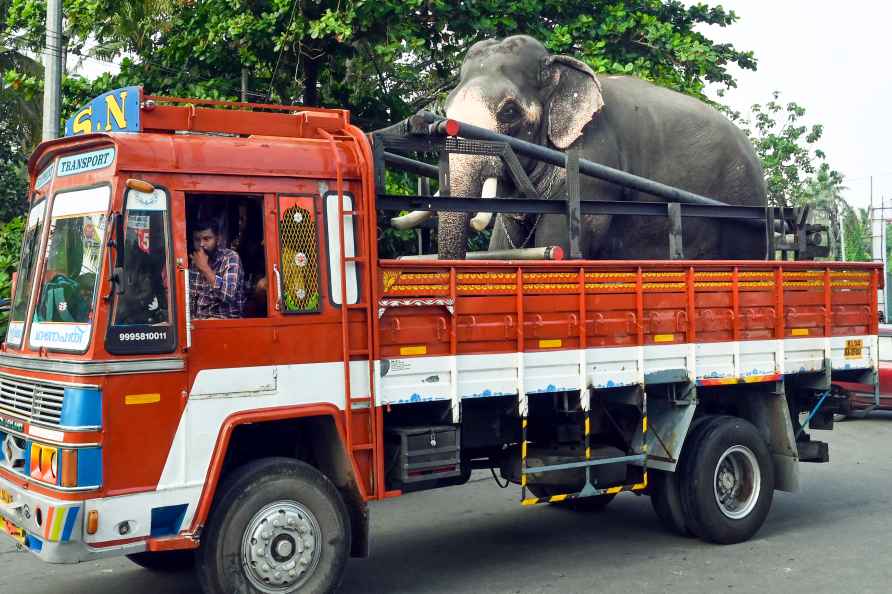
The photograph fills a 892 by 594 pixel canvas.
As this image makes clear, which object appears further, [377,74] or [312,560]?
[377,74]

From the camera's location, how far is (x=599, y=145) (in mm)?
9328

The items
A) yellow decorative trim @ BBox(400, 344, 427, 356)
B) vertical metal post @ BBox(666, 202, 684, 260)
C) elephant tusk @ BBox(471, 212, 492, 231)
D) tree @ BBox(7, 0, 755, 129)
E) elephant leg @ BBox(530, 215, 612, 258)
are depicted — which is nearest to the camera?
yellow decorative trim @ BBox(400, 344, 427, 356)

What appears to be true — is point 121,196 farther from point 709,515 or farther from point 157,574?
point 709,515

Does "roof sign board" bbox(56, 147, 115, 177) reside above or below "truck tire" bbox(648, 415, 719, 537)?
above

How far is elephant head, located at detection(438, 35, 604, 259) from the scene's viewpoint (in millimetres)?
8508

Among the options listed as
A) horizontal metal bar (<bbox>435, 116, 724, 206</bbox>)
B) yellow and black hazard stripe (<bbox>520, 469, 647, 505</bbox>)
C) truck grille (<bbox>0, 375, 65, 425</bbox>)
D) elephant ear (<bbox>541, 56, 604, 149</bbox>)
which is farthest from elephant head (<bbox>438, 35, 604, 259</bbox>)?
truck grille (<bbox>0, 375, 65, 425</bbox>)

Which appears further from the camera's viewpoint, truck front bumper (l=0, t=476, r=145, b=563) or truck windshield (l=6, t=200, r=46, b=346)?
truck windshield (l=6, t=200, r=46, b=346)

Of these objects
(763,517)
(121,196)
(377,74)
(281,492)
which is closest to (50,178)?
(121,196)

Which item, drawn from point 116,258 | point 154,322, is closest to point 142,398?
point 154,322

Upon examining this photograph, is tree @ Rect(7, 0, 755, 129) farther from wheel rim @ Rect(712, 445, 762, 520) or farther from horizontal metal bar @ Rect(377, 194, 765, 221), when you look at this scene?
wheel rim @ Rect(712, 445, 762, 520)

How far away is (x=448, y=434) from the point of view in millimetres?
6137

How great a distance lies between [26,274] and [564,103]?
16.7 feet

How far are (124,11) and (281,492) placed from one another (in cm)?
747

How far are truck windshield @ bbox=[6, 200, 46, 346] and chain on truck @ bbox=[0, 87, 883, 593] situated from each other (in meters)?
0.03
